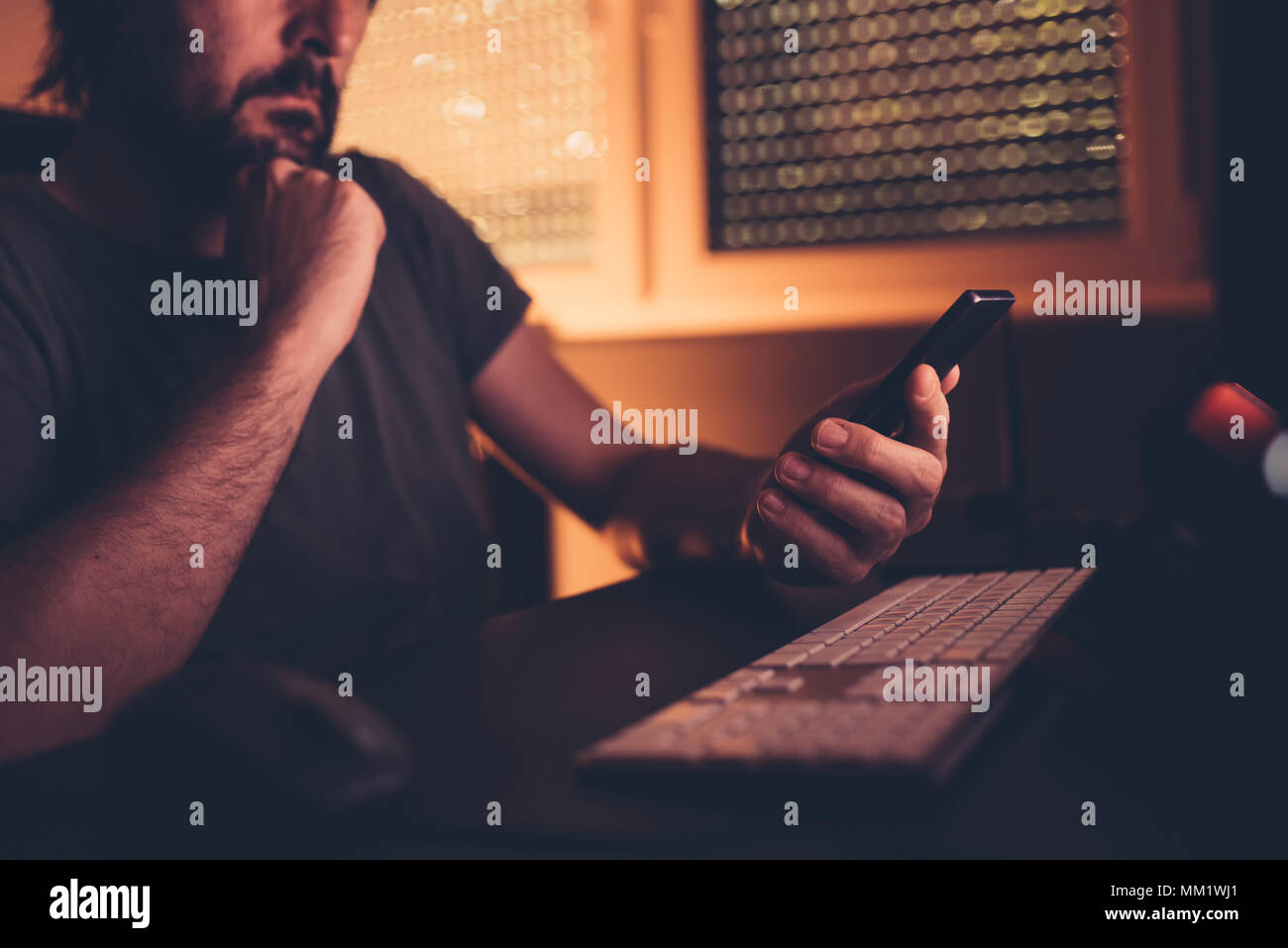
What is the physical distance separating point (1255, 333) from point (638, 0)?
1286 millimetres

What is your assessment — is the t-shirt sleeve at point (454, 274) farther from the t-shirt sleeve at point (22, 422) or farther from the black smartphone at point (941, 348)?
the black smartphone at point (941, 348)

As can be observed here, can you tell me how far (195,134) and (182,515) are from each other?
52 centimetres

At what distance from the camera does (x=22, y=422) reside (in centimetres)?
81

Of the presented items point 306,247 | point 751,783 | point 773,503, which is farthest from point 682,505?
point 751,783

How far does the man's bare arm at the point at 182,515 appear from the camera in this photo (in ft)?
1.95

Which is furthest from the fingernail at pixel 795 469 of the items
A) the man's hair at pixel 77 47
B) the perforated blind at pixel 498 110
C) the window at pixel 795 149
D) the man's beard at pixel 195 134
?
the perforated blind at pixel 498 110

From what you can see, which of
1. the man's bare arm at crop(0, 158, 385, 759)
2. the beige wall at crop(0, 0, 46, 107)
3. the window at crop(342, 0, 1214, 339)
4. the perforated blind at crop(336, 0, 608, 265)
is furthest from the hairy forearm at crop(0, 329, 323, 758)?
the perforated blind at crop(336, 0, 608, 265)

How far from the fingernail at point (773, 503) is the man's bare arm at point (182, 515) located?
35 cm

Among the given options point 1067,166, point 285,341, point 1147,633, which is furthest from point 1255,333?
point 1067,166

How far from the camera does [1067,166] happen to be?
1546 millimetres

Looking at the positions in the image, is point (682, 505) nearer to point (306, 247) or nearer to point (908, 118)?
point (306, 247)
